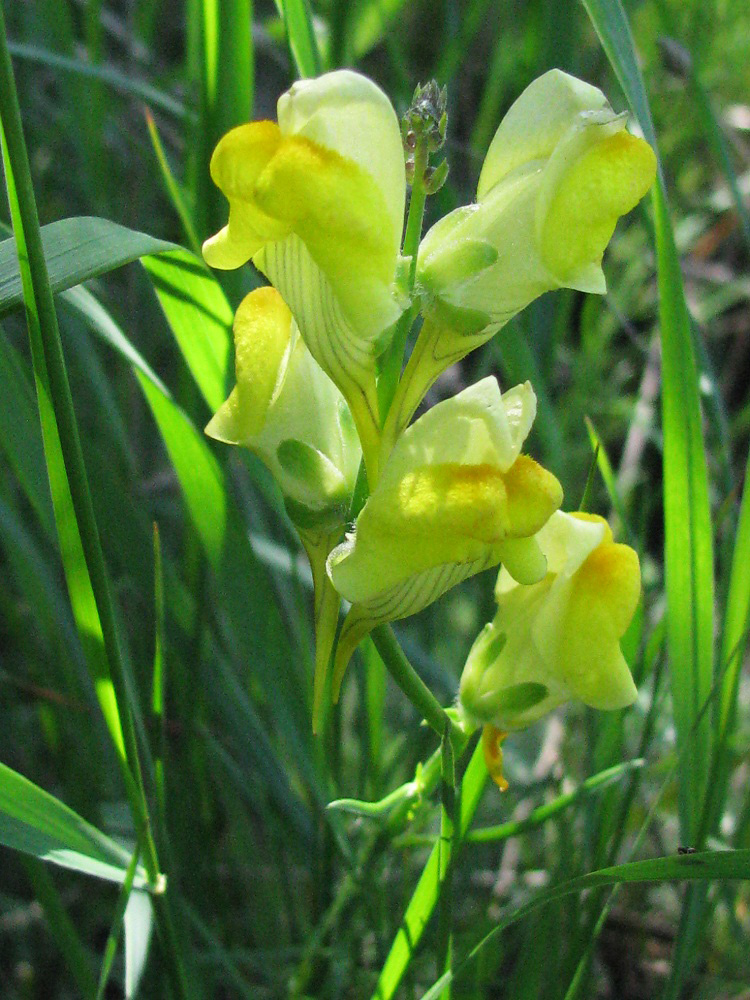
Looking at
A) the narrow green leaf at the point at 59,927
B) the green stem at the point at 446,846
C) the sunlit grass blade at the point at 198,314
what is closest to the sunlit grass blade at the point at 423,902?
the green stem at the point at 446,846

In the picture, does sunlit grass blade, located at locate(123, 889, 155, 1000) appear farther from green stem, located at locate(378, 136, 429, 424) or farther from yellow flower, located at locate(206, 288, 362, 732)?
green stem, located at locate(378, 136, 429, 424)

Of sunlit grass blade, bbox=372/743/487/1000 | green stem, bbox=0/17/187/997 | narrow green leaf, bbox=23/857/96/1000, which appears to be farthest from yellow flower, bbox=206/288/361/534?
narrow green leaf, bbox=23/857/96/1000

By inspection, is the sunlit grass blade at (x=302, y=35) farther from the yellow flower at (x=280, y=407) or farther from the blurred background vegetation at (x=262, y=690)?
the yellow flower at (x=280, y=407)

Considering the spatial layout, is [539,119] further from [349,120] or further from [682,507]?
[682,507]

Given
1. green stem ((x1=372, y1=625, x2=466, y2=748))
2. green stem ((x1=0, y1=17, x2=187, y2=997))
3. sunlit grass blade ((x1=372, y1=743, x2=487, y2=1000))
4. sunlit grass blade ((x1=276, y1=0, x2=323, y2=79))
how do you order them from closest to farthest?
1. green stem ((x1=0, y1=17, x2=187, y2=997))
2. green stem ((x1=372, y1=625, x2=466, y2=748))
3. sunlit grass blade ((x1=372, y1=743, x2=487, y2=1000))
4. sunlit grass blade ((x1=276, y1=0, x2=323, y2=79))

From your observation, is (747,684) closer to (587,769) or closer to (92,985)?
Answer: (587,769)

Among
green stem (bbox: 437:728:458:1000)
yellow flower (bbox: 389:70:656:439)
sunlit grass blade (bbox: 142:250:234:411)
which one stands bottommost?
green stem (bbox: 437:728:458:1000)
